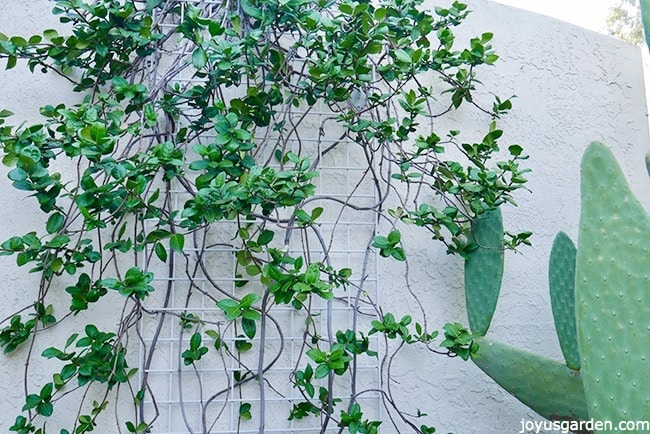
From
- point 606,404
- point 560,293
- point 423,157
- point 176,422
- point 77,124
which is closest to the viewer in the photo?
point 606,404

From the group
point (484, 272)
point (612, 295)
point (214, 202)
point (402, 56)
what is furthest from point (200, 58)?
point (612, 295)

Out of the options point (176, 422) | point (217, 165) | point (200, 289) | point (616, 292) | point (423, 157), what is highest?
point (423, 157)

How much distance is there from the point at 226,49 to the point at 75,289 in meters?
1.09

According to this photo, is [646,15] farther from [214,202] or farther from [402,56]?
[214,202]

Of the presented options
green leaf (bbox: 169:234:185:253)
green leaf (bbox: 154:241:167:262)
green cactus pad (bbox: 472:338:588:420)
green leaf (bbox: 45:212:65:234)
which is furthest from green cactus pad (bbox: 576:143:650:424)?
green leaf (bbox: 45:212:65:234)

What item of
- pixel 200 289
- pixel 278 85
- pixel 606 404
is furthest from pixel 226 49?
pixel 606 404

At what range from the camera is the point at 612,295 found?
6.43ft

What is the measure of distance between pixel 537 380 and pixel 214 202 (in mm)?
1546

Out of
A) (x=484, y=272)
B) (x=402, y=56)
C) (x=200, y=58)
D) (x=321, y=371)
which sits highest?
(x=402, y=56)

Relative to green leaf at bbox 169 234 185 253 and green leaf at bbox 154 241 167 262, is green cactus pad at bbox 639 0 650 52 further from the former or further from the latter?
A: green leaf at bbox 154 241 167 262

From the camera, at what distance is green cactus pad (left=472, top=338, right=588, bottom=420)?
99.4 inches

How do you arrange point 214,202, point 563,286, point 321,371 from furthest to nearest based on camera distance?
point 563,286, point 321,371, point 214,202

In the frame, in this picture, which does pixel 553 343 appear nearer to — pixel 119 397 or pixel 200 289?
pixel 200 289

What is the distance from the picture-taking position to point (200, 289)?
8.34ft
